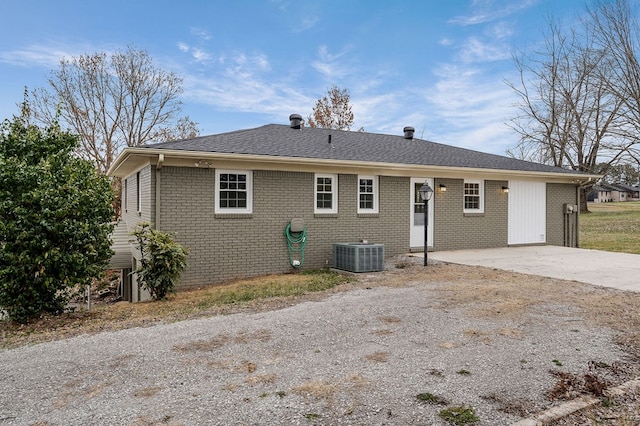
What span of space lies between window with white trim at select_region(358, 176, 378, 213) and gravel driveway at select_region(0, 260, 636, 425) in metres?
5.61

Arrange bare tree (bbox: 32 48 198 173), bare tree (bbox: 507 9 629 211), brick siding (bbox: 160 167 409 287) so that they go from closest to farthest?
1. brick siding (bbox: 160 167 409 287)
2. bare tree (bbox: 32 48 198 173)
3. bare tree (bbox: 507 9 629 211)

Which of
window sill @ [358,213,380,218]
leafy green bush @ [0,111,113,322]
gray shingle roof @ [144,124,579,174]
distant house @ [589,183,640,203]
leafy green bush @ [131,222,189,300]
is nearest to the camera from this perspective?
leafy green bush @ [0,111,113,322]

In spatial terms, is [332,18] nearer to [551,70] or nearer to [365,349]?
[365,349]

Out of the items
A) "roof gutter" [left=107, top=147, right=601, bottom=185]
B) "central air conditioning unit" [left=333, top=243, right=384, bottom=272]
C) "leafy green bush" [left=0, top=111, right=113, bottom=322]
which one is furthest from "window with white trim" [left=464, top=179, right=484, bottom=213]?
"leafy green bush" [left=0, top=111, right=113, bottom=322]

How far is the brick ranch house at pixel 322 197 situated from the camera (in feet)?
29.9

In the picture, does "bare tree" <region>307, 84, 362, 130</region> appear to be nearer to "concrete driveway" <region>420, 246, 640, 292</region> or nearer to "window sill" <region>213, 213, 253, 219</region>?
"concrete driveway" <region>420, 246, 640, 292</region>

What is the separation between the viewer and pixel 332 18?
17.4 m

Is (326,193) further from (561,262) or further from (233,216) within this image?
(561,262)

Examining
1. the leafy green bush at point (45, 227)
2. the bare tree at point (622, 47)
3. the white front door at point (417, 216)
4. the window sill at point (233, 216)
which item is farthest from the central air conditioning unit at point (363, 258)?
the bare tree at point (622, 47)

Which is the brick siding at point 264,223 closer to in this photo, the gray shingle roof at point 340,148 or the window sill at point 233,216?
the window sill at point 233,216

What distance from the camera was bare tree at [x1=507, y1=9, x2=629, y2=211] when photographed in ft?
78.6

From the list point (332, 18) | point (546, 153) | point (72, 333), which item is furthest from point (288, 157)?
point (546, 153)

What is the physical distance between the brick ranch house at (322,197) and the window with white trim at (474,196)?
0.04 meters

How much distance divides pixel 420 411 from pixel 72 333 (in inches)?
169
